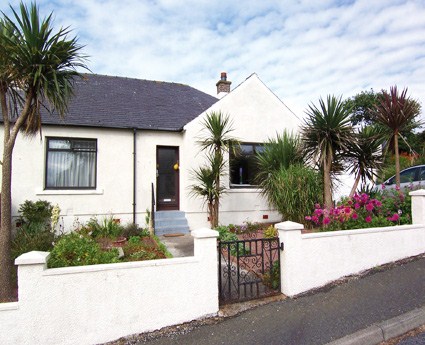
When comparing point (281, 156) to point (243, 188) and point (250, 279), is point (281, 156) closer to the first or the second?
point (243, 188)

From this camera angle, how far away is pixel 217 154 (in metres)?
7.71

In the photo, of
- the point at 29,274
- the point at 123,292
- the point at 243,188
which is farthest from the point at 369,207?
the point at 29,274

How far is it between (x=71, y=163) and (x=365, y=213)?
7.97 meters

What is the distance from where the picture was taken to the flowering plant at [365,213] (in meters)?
6.00

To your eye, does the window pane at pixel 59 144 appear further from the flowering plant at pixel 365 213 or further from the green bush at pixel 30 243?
the flowering plant at pixel 365 213

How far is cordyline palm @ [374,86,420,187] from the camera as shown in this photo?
24.6ft

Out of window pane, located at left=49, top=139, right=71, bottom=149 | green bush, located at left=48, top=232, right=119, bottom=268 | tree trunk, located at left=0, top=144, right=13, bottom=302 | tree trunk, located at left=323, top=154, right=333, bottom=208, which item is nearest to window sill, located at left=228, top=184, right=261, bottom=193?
Result: tree trunk, located at left=323, top=154, right=333, bottom=208

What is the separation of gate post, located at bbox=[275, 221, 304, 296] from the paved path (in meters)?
0.21

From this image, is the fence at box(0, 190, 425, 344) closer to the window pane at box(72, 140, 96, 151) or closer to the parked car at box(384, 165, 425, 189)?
the window pane at box(72, 140, 96, 151)

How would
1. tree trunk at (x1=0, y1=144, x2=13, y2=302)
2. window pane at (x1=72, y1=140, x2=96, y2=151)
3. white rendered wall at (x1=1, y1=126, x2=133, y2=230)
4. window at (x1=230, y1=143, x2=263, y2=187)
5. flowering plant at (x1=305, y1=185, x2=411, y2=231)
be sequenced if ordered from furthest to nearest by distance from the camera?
1. window at (x1=230, y1=143, x2=263, y2=187)
2. window pane at (x1=72, y1=140, x2=96, y2=151)
3. white rendered wall at (x1=1, y1=126, x2=133, y2=230)
4. flowering plant at (x1=305, y1=185, x2=411, y2=231)
5. tree trunk at (x1=0, y1=144, x2=13, y2=302)

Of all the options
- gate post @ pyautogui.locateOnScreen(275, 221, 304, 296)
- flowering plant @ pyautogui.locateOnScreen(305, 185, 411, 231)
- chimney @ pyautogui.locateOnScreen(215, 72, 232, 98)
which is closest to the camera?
gate post @ pyautogui.locateOnScreen(275, 221, 304, 296)

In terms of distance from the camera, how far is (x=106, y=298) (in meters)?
3.44

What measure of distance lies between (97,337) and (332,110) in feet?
21.6

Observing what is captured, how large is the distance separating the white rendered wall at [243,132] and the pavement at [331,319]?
4827 mm
